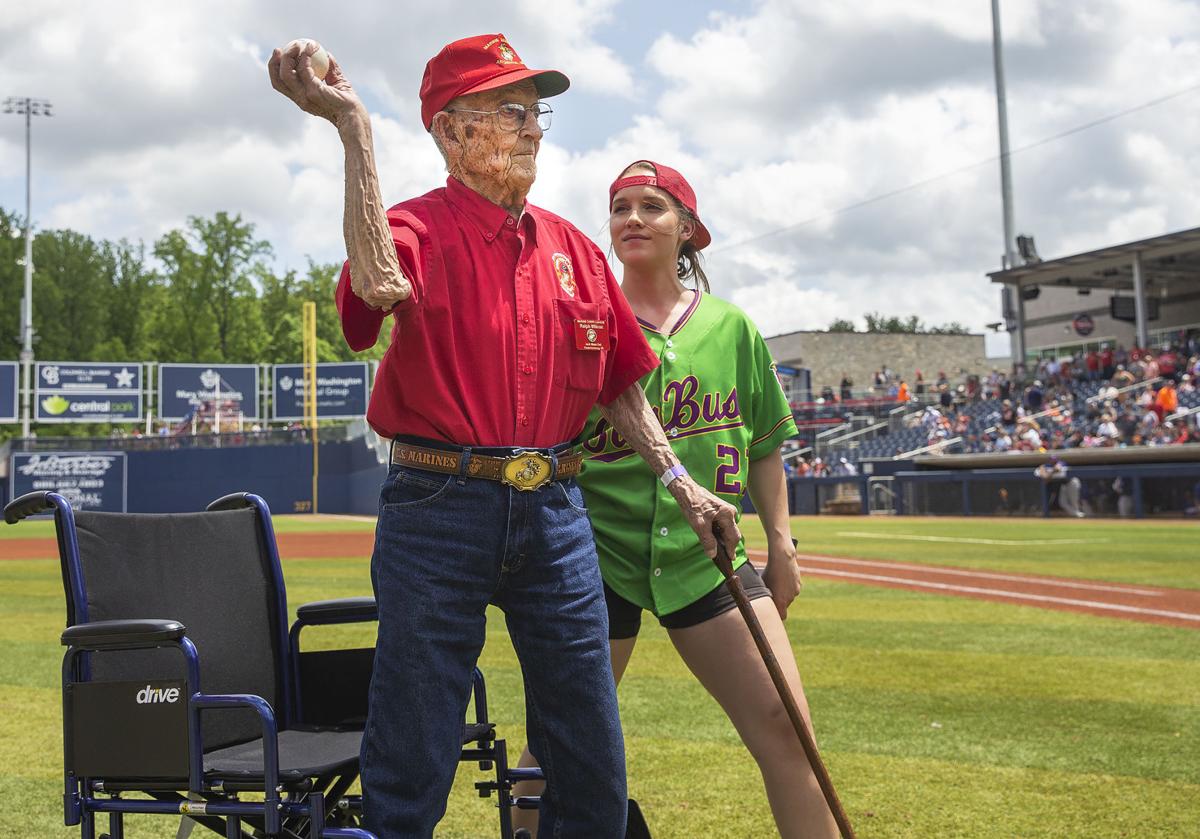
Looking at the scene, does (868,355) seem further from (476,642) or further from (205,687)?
(476,642)

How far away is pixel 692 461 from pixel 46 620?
9364mm

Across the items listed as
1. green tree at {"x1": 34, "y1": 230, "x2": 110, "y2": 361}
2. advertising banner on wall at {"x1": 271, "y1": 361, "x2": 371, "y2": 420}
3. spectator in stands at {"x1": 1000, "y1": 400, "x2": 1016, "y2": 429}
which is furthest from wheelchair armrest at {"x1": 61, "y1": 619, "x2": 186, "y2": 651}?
green tree at {"x1": 34, "y1": 230, "x2": 110, "y2": 361}

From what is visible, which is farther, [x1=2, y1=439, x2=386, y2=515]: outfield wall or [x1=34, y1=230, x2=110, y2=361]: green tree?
[x1=34, y1=230, x2=110, y2=361]: green tree

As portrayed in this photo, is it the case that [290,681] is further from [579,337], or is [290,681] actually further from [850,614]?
[850,614]

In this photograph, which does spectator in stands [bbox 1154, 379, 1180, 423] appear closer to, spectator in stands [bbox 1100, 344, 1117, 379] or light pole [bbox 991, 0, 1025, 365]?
spectator in stands [bbox 1100, 344, 1117, 379]

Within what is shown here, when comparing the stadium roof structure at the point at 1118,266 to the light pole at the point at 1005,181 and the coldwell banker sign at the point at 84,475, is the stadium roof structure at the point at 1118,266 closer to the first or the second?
the light pole at the point at 1005,181

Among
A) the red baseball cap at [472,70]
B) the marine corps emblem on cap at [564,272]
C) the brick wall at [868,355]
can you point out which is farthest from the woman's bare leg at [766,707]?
the brick wall at [868,355]

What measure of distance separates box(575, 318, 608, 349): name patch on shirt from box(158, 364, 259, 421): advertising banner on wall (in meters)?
47.0

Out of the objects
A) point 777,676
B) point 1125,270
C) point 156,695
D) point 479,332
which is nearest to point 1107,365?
point 1125,270

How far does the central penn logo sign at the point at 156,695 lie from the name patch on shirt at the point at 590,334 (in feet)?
4.23

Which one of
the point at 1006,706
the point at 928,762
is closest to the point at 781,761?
the point at 928,762

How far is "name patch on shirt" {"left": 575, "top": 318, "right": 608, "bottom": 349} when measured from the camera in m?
2.57

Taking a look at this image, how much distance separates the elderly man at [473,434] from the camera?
2303 millimetres

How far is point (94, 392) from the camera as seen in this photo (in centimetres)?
4656
